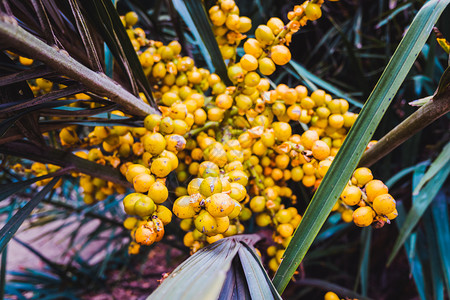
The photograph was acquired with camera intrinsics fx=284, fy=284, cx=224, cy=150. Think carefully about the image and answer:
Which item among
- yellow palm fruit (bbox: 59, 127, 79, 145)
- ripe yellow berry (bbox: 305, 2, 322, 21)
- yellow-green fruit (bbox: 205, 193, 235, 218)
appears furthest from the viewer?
yellow palm fruit (bbox: 59, 127, 79, 145)

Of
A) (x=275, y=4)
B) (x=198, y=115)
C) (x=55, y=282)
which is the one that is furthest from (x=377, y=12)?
(x=55, y=282)

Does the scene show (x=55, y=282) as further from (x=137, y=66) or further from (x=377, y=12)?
(x=377, y=12)

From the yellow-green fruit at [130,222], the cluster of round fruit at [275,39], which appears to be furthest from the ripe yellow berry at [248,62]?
the yellow-green fruit at [130,222]

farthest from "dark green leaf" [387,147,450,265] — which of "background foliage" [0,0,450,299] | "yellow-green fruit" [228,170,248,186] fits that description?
"yellow-green fruit" [228,170,248,186]

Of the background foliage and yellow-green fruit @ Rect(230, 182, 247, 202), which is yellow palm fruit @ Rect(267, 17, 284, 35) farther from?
yellow-green fruit @ Rect(230, 182, 247, 202)

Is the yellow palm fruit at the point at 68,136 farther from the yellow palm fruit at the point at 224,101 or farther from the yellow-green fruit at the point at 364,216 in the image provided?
the yellow-green fruit at the point at 364,216

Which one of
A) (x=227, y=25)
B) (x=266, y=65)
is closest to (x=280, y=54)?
(x=266, y=65)
